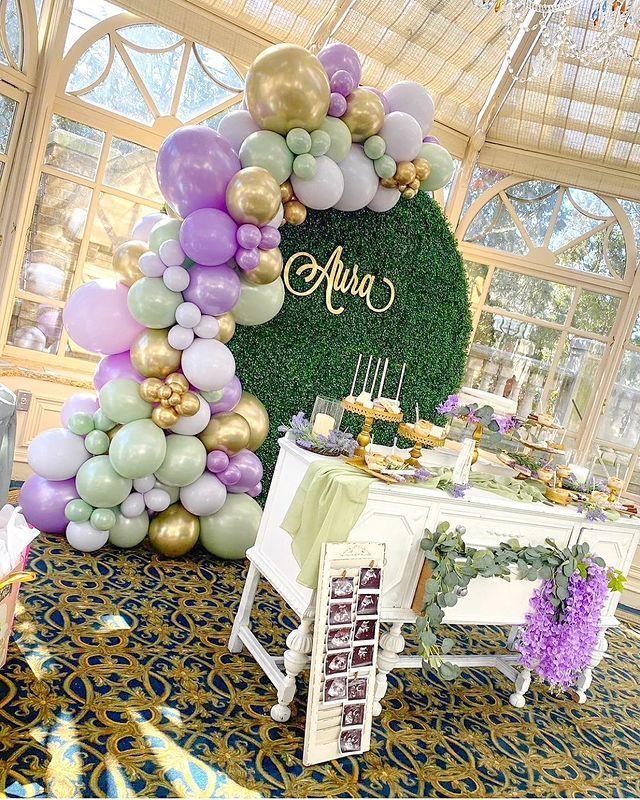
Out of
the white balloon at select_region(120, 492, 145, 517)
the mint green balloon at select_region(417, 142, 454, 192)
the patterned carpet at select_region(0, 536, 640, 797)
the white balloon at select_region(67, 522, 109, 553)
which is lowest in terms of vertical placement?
the patterned carpet at select_region(0, 536, 640, 797)

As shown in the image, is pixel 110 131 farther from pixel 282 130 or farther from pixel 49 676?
pixel 49 676

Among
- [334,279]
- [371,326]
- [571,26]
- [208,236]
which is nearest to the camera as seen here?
[208,236]

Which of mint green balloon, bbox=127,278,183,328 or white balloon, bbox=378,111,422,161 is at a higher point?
white balloon, bbox=378,111,422,161

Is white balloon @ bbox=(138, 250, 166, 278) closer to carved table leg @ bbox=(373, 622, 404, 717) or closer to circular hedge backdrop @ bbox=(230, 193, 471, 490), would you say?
circular hedge backdrop @ bbox=(230, 193, 471, 490)

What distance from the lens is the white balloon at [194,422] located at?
3.58 meters

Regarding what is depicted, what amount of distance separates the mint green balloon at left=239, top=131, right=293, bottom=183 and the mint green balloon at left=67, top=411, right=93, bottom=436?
1566 millimetres

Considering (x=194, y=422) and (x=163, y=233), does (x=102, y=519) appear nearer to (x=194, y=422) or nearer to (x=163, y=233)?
(x=194, y=422)

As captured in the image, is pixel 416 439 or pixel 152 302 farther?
pixel 152 302

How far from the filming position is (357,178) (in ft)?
12.5

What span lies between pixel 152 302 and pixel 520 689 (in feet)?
8.61

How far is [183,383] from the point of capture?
3.47 m

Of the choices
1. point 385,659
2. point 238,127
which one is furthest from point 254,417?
point 385,659

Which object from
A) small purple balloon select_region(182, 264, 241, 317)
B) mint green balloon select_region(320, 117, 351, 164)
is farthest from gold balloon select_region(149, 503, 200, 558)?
mint green balloon select_region(320, 117, 351, 164)

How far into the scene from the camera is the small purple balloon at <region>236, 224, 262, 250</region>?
3330 mm
